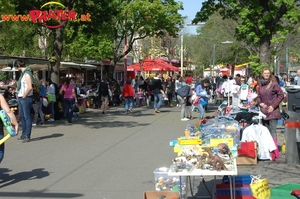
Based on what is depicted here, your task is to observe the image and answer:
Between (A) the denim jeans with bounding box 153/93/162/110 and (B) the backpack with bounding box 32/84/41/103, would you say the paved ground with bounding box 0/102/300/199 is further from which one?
(A) the denim jeans with bounding box 153/93/162/110

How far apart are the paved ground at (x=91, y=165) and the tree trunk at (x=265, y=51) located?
3.63m

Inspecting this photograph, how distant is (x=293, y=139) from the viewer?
A: 9.32 meters

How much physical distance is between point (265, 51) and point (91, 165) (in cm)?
890

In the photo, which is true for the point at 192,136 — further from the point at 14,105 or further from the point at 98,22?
the point at 98,22

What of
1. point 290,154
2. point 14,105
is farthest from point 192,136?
point 14,105

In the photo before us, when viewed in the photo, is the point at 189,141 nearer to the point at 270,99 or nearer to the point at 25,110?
the point at 270,99

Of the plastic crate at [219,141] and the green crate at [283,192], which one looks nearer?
the green crate at [283,192]

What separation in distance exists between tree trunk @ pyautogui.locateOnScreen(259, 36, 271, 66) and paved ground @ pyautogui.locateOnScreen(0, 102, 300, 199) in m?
3.63

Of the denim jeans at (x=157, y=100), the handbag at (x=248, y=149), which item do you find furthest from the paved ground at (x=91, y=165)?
the denim jeans at (x=157, y=100)

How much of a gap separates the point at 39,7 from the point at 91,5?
215 centimetres

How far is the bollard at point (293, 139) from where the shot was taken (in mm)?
9297

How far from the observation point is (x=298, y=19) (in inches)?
630

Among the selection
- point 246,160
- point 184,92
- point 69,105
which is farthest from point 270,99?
point 69,105

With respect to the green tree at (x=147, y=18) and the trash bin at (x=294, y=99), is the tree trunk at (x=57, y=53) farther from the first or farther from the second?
the trash bin at (x=294, y=99)
